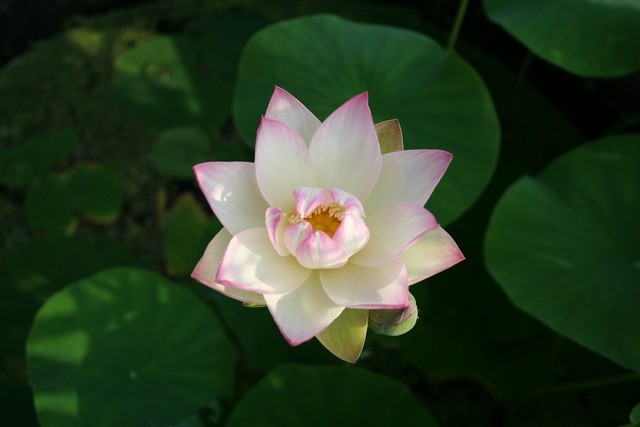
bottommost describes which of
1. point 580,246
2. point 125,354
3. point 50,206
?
point 50,206

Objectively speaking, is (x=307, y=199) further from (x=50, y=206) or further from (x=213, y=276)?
(x=50, y=206)

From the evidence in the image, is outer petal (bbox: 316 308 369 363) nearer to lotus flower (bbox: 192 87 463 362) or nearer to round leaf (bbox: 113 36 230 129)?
lotus flower (bbox: 192 87 463 362)

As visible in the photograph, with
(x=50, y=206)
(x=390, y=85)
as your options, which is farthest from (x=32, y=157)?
(x=390, y=85)

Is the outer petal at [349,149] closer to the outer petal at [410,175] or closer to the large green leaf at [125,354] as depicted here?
the outer petal at [410,175]

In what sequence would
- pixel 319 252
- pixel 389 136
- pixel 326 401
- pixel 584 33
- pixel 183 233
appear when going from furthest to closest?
pixel 183 233, pixel 584 33, pixel 326 401, pixel 389 136, pixel 319 252

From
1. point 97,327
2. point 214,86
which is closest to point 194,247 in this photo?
point 214,86

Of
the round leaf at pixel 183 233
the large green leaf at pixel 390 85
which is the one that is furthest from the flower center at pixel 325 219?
the round leaf at pixel 183 233

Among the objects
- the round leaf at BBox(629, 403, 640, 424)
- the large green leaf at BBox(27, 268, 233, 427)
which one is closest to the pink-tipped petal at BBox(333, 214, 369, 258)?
the round leaf at BBox(629, 403, 640, 424)

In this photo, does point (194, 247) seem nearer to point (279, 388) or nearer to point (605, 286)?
point (279, 388)
